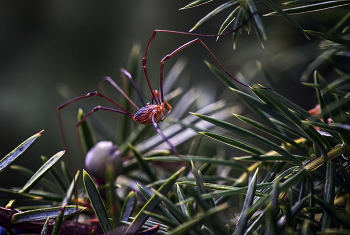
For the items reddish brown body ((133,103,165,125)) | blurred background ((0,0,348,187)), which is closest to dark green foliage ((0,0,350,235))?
reddish brown body ((133,103,165,125))

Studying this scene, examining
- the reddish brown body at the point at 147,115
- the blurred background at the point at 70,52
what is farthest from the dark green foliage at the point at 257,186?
the blurred background at the point at 70,52

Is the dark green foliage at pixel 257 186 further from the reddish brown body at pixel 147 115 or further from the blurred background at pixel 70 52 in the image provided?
the blurred background at pixel 70 52

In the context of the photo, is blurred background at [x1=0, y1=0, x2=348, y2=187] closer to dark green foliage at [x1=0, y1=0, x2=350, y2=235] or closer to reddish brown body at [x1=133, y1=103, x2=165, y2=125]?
reddish brown body at [x1=133, y1=103, x2=165, y2=125]

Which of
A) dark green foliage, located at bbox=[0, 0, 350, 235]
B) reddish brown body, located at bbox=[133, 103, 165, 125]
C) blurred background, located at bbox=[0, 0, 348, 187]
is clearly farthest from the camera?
blurred background, located at bbox=[0, 0, 348, 187]

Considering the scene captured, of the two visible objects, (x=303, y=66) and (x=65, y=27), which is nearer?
(x=303, y=66)

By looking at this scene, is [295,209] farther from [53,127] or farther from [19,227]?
[53,127]

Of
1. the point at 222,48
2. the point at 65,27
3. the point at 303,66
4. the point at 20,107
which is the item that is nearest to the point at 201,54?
the point at 222,48

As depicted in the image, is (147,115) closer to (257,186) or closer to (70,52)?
(257,186)

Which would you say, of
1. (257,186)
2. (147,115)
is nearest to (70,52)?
(147,115)
